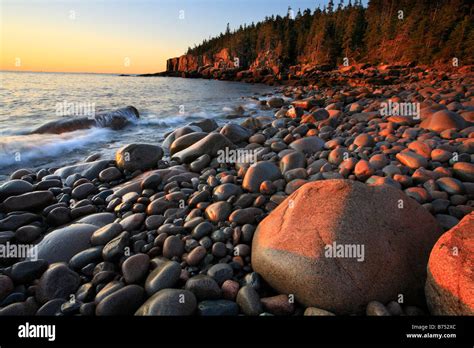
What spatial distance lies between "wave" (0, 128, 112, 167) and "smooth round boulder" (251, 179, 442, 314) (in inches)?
313

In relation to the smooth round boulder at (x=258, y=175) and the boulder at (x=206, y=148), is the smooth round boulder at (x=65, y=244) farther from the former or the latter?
the boulder at (x=206, y=148)

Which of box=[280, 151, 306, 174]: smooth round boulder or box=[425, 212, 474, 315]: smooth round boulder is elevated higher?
box=[280, 151, 306, 174]: smooth round boulder

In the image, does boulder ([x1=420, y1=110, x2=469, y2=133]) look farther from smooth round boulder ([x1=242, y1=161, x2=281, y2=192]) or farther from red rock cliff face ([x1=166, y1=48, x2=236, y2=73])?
red rock cliff face ([x1=166, y1=48, x2=236, y2=73])

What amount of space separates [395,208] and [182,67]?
12526 cm

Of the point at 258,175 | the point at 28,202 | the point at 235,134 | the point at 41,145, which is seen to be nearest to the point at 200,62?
the point at 41,145

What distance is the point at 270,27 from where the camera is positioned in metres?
72.7

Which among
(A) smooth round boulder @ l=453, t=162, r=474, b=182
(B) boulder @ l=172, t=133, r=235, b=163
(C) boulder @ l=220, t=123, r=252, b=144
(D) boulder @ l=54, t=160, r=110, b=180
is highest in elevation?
(C) boulder @ l=220, t=123, r=252, b=144

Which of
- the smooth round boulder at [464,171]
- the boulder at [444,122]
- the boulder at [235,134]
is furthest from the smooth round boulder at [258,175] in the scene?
the boulder at [444,122]

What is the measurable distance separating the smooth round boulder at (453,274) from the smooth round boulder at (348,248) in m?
0.30

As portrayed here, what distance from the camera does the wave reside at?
25.2 feet

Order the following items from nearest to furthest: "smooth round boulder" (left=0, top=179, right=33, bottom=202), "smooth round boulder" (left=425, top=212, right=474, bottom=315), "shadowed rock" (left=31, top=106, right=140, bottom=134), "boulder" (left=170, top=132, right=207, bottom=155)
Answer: "smooth round boulder" (left=425, top=212, right=474, bottom=315)
"smooth round boulder" (left=0, top=179, right=33, bottom=202)
"boulder" (left=170, top=132, right=207, bottom=155)
"shadowed rock" (left=31, top=106, right=140, bottom=134)

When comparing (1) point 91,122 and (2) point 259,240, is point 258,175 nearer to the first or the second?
(2) point 259,240

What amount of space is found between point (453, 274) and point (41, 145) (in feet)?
34.1

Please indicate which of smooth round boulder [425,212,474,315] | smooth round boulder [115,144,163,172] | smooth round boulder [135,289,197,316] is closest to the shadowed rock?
smooth round boulder [115,144,163,172]
